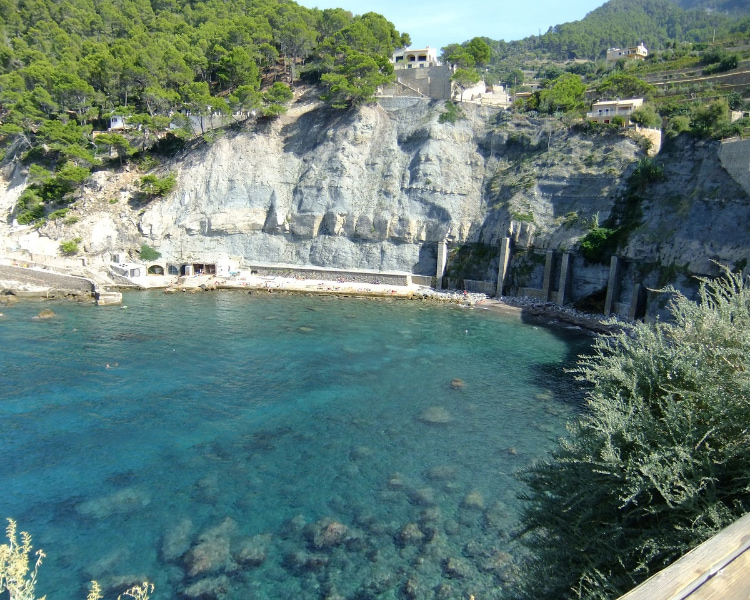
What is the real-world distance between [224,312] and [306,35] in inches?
1540

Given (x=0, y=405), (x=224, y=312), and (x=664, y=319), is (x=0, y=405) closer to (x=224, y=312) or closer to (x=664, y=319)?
(x=224, y=312)

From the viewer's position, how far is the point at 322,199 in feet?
160

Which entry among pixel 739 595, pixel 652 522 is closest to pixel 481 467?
pixel 652 522

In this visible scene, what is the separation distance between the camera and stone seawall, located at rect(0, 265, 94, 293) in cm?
4075

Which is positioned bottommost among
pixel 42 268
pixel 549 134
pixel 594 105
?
pixel 42 268

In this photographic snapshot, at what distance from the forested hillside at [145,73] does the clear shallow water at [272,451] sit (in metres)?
25.6

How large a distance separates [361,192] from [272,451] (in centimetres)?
3362

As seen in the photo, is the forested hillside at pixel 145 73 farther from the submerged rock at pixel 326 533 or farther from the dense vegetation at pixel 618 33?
the dense vegetation at pixel 618 33

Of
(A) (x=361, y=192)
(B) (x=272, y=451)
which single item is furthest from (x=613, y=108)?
(B) (x=272, y=451)

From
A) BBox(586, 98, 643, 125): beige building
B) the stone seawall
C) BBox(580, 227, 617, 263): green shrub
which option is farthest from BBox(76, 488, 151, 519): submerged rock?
BBox(586, 98, 643, 125): beige building

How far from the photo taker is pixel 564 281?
131ft

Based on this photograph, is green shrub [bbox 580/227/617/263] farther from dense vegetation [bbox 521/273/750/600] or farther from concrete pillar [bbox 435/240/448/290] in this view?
dense vegetation [bbox 521/273/750/600]

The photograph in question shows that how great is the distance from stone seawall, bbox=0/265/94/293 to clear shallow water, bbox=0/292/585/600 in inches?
288

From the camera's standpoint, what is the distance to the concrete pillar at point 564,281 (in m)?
39.7
